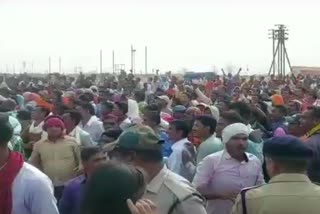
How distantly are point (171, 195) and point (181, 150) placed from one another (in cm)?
373

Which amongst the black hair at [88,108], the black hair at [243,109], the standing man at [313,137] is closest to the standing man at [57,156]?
the black hair at [243,109]

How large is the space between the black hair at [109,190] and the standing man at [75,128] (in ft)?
21.9

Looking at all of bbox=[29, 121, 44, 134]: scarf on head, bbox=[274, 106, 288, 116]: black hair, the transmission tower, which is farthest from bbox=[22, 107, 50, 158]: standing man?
the transmission tower

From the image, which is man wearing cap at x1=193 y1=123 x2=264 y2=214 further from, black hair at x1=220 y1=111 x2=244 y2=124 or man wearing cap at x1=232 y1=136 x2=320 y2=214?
man wearing cap at x1=232 y1=136 x2=320 y2=214

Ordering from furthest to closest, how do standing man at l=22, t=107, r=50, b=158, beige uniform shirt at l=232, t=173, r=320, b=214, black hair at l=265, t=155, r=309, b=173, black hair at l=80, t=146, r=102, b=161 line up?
standing man at l=22, t=107, r=50, b=158
black hair at l=80, t=146, r=102, b=161
black hair at l=265, t=155, r=309, b=173
beige uniform shirt at l=232, t=173, r=320, b=214

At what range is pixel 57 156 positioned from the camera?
29.6 feet

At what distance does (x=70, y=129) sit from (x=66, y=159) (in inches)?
54.5

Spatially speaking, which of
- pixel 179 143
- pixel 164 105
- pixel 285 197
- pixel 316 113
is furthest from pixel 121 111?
pixel 285 197

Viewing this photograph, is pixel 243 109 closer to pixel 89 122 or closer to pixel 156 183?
pixel 89 122

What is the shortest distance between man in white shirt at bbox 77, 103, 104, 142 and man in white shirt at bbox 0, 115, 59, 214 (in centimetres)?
646

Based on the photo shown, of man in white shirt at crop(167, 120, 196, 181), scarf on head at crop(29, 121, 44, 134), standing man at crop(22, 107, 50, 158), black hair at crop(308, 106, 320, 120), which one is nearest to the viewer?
man in white shirt at crop(167, 120, 196, 181)

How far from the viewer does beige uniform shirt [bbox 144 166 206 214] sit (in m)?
4.68

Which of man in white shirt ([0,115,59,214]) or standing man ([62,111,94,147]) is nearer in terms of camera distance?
man in white shirt ([0,115,59,214])

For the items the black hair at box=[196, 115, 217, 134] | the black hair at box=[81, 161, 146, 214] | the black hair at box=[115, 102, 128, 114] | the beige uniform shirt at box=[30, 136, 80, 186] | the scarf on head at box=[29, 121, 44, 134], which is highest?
the black hair at box=[81, 161, 146, 214]
